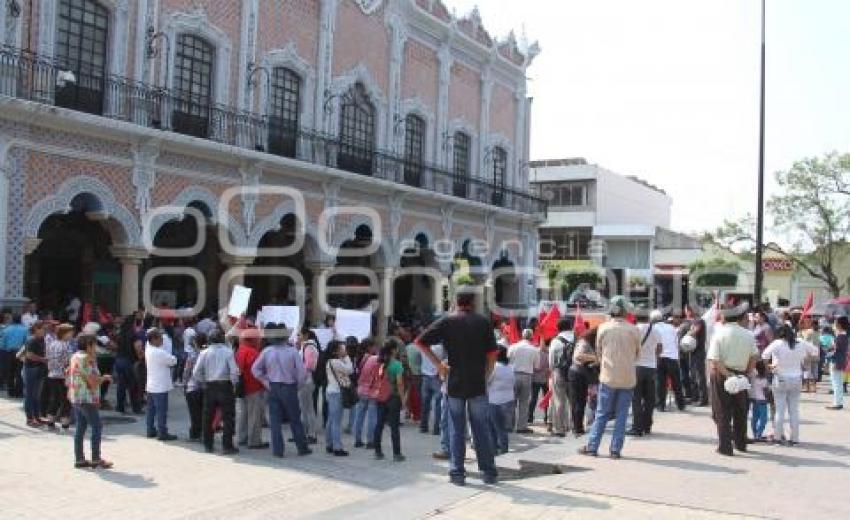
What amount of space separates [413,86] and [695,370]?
16.1 meters

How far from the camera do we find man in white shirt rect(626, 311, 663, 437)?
11.5 meters

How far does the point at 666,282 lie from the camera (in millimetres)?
56312

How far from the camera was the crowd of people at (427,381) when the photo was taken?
9.05 meters

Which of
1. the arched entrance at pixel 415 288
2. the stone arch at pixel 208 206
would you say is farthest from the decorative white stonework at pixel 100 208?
the arched entrance at pixel 415 288

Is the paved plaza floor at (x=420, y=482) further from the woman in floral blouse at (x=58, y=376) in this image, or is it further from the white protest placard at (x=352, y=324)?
the white protest placard at (x=352, y=324)

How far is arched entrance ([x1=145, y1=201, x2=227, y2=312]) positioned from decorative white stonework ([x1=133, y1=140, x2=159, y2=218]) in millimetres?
2535

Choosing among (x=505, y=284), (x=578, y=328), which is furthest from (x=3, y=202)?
(x=505, y=284)

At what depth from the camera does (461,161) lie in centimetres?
3153

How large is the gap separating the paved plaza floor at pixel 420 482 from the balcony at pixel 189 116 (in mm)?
7753

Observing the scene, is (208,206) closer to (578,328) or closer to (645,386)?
(578,328)

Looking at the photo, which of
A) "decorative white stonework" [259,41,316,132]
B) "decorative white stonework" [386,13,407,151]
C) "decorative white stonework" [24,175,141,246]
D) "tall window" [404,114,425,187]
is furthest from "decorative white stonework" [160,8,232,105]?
"tall window" [404,114,425,187]

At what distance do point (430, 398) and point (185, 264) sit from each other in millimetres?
13748

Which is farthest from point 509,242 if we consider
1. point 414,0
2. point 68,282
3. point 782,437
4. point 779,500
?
point 779,500

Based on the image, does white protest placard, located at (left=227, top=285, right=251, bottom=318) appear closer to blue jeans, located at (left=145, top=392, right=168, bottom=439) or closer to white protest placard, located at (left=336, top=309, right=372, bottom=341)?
white protest placard, located at (left=336, top=309, right=372, bottom=341)
